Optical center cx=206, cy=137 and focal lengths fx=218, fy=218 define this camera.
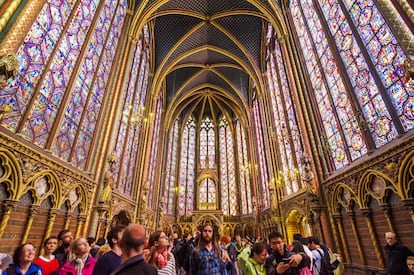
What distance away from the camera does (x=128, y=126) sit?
1268cm

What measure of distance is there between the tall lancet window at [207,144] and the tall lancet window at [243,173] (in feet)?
10.6

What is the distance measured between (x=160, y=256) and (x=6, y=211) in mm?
4724

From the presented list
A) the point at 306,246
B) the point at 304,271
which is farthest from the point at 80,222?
the point at 304,271

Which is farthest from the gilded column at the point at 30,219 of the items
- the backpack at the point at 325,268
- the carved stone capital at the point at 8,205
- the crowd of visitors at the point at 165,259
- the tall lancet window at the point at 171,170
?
the tall lancet window at the point at 171,170

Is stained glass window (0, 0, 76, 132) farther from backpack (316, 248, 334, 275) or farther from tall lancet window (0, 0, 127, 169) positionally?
backpack (316, 248, 334, 275)

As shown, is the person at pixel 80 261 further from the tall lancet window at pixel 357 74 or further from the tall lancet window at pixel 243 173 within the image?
the tall lancet window at pixel 243 173

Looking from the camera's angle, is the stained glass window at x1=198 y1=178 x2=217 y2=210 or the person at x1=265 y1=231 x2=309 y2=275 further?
the stained glass window at x1=198 y1=178 x2=217 y2=210

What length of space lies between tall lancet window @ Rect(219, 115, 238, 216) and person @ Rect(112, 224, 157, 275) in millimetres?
21972

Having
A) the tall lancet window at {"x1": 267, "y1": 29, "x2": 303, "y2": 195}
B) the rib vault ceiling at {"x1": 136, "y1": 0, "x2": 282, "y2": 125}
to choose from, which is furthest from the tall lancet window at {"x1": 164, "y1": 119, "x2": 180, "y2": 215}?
the tall lancet window at {"x1": 267, "y1": 29, "x2": 303, "y2": 195}

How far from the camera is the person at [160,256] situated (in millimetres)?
2803

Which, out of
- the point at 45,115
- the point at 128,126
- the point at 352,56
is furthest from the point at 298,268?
the point at 128,126

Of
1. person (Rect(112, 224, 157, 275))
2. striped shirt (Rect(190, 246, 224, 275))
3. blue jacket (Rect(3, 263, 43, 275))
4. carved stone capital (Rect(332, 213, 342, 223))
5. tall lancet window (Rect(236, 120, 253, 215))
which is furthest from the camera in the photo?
tall lancet window (Rect(236, 120, 253, 215))

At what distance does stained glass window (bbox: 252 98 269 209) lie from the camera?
57.6 ft

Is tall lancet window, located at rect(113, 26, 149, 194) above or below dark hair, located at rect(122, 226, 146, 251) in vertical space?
above
